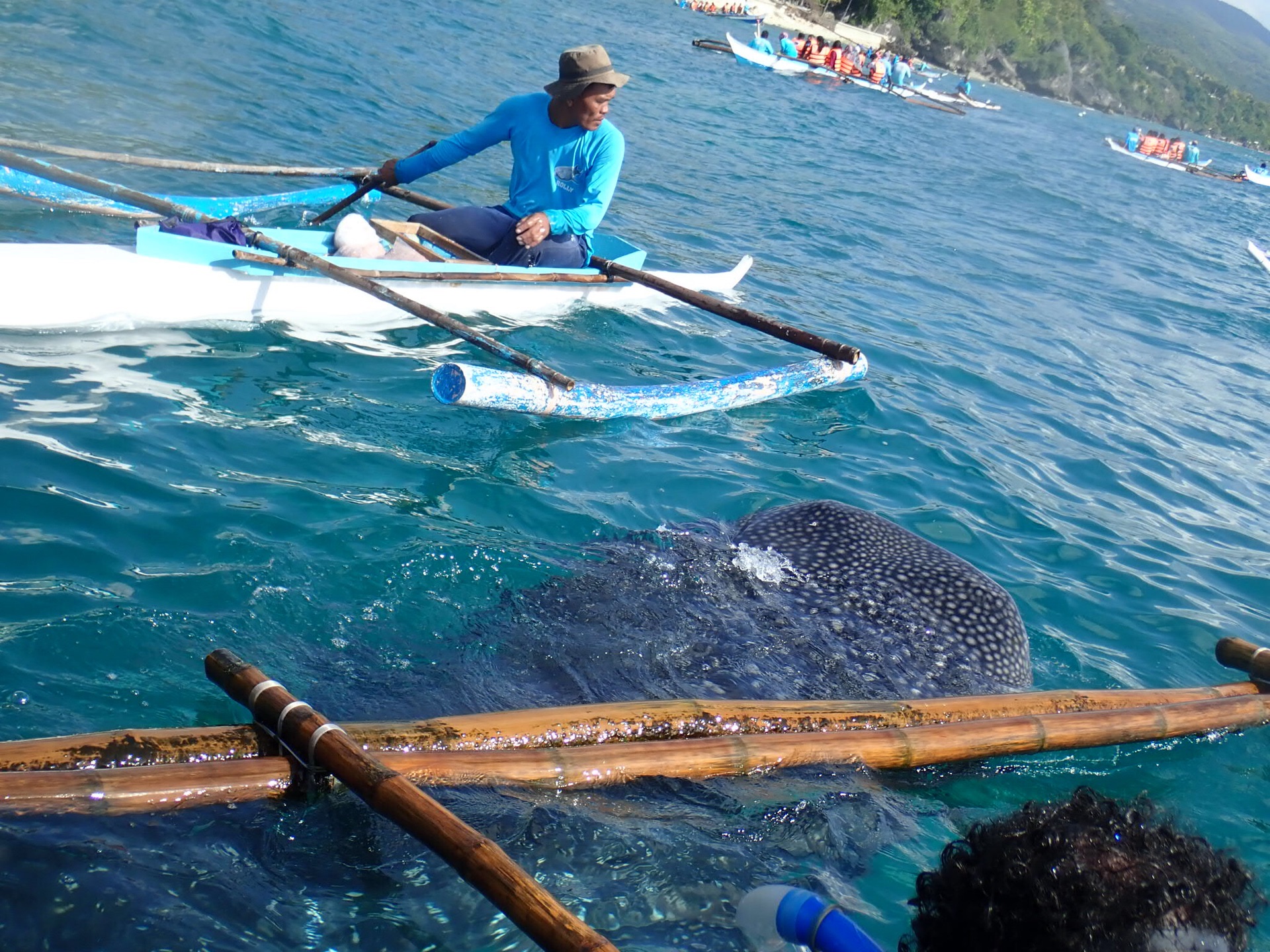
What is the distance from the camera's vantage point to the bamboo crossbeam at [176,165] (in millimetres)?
6453

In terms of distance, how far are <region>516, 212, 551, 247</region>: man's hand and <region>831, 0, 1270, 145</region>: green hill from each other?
61.8m

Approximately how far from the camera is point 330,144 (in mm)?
11312

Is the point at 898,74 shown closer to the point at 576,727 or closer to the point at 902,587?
the point at 902,587

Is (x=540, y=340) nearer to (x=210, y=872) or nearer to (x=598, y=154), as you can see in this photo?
(x=598, y=154)

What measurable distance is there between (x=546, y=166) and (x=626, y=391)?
74.0 inches

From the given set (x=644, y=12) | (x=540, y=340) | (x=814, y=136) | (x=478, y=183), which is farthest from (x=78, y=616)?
(x=644, y=12)

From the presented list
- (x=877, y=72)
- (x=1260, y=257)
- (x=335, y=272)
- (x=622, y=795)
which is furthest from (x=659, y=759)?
(x=877, y=72)

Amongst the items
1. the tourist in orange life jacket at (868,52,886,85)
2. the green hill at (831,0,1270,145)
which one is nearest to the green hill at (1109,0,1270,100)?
the green hill at (831,0,1270,145)

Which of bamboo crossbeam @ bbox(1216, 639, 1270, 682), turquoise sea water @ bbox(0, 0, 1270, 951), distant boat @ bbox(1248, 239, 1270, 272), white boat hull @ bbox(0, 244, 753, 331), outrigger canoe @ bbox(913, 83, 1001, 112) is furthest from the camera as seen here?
outrigger canoe @ bbox(913, 83, 1001, 112)

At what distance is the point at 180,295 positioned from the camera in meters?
5.89

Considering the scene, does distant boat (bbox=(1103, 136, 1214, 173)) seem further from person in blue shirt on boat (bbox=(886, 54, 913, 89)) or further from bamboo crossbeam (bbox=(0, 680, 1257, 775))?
bamboo crossbeam (bbox=(0, 680, 1257, 775))

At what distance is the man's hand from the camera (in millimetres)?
7172

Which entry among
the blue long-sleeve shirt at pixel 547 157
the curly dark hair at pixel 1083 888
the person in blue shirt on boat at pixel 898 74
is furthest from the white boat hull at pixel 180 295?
the person in blue shirt on boat at pixel 898 74

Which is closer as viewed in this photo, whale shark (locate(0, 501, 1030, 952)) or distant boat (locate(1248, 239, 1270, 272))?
whale shark (locate(0, 501, 1030, 952))
